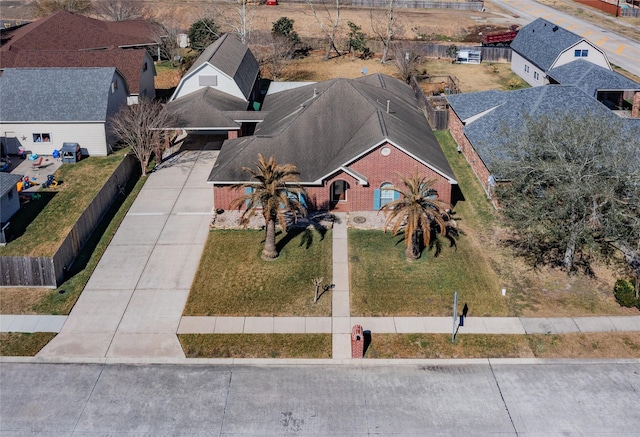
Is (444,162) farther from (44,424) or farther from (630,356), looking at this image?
(44,424)

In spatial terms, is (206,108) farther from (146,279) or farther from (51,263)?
(51,263)

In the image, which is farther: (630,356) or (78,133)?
(78,133)

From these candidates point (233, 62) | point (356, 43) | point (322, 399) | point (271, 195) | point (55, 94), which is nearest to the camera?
point (322, 399)

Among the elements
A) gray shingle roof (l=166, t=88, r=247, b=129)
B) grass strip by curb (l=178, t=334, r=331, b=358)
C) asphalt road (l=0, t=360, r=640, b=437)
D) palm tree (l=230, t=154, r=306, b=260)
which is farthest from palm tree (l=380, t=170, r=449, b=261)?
gray shingle roof (l=166, t=88, r=247, b=129)

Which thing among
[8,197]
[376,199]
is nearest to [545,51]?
[376,199]

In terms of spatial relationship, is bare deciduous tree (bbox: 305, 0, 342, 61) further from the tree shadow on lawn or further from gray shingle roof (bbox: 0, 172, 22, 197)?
gray shingle roof (bbox: 0, 172, 22, 197)

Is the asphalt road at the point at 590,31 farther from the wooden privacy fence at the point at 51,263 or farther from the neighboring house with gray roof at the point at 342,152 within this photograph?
the wooden privacy fence at the point at 51,263

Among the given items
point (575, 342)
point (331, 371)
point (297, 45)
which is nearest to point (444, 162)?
point (575, 342)
